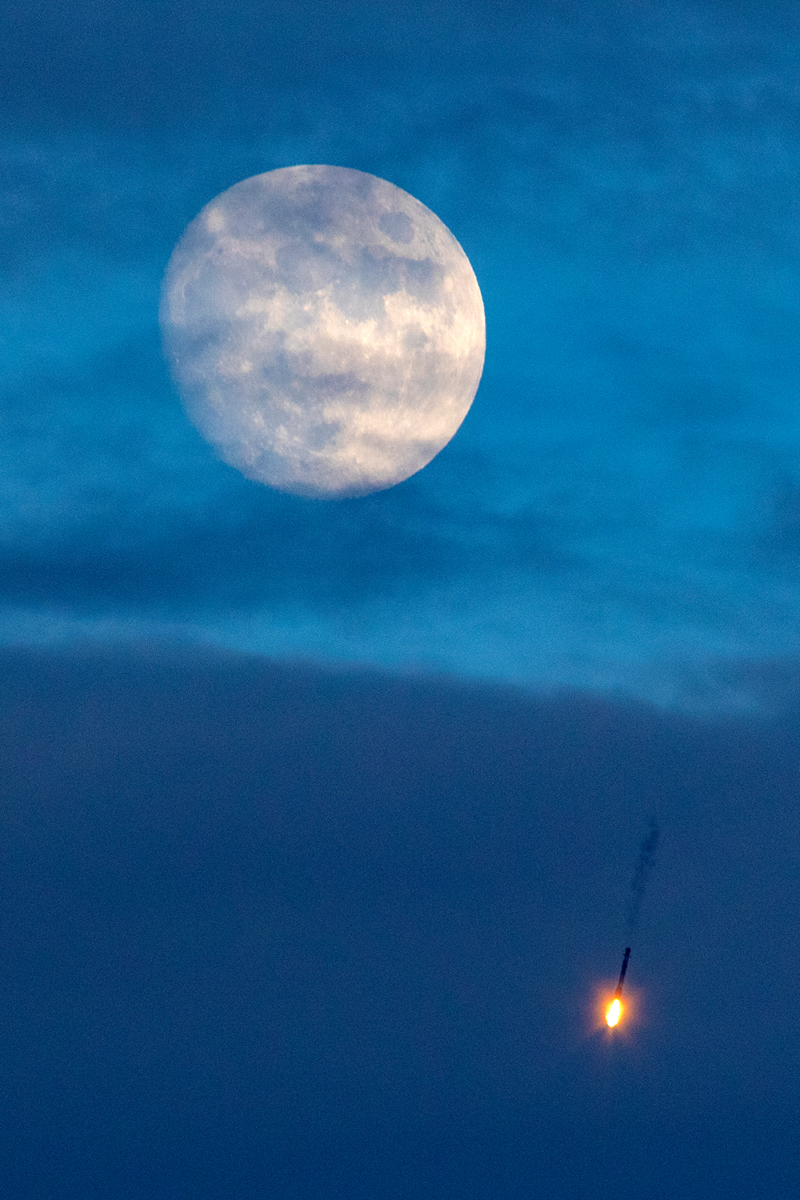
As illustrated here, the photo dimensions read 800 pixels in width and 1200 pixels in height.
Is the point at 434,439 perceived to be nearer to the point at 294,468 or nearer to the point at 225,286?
the point at 294,468

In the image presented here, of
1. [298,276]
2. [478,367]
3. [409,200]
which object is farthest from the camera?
[478,367]

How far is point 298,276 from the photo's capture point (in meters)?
63.5

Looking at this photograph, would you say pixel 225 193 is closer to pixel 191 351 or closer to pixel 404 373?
pixel 191 351

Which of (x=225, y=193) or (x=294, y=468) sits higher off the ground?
(x=225, y=193)

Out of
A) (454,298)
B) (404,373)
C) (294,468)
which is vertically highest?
(454,298)

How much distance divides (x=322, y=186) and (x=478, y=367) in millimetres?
14682

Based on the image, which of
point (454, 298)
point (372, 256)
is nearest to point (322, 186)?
point (372, 256)

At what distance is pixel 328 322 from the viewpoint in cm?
6394

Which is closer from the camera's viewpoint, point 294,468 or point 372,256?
point 372,256

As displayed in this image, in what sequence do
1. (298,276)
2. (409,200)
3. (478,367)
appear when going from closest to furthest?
(298,276)
(409,200)
(478,367)

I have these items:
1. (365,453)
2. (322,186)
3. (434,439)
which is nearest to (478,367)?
(434,439)

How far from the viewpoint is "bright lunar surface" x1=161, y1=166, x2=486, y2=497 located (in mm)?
63750

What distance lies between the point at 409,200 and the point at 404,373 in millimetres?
10338

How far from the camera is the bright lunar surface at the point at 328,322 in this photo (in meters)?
63.8
